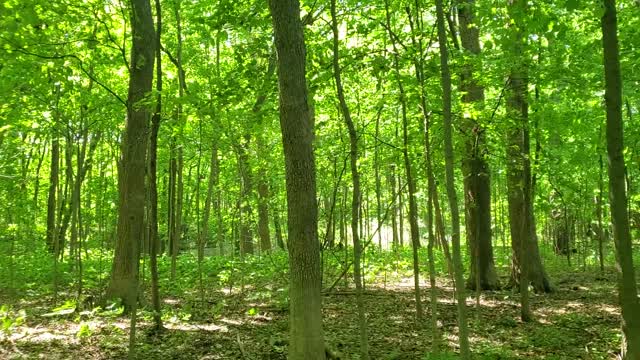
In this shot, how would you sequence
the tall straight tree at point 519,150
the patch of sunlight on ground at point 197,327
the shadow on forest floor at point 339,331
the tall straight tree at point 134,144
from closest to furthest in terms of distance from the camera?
the tall straight tree at point 519,150, the tall straight tree at point 134,144, the shadow on forest floor at point 339,331, the patch of sunlight on ground at point 197,327

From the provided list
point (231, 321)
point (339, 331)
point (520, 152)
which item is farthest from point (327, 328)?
point (520, 152)

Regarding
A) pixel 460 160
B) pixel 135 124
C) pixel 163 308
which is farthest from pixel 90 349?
pixel 460 160

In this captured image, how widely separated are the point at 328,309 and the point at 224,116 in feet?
14.7

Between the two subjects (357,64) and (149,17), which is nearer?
(357,64)

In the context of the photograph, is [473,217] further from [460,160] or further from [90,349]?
[90,349]

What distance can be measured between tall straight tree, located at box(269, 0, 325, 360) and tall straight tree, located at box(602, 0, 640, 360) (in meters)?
3.06

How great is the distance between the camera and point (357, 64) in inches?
259

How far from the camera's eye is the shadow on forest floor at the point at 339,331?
6852mm

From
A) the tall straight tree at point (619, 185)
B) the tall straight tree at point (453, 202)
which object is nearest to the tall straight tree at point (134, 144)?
the tall straight tree at point (453, 202)

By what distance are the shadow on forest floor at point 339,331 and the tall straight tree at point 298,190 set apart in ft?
6.35

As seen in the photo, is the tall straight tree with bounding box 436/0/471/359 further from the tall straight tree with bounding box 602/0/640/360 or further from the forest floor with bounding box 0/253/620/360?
the tall straight tree with bounding box 602/0/640/360

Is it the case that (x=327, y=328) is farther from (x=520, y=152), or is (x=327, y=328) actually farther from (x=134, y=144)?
(x=520, y=152)

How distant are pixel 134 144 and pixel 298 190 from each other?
383 centimetres

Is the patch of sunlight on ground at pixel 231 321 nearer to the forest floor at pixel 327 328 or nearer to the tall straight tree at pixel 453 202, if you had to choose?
the forest floor at pixel 327 328
